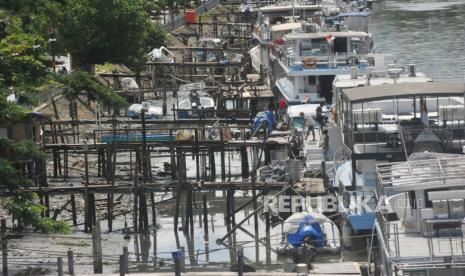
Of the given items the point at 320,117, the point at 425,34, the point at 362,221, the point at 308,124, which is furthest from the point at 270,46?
the point at 362,221

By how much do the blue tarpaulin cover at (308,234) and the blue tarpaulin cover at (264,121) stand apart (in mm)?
17504

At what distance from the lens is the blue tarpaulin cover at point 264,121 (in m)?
68.3

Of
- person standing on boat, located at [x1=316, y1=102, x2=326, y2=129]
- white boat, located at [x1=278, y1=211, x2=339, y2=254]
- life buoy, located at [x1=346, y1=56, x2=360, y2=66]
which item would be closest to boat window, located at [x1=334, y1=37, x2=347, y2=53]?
life buoy, located at [x1=346, y1=56, x2=360, y2=66]

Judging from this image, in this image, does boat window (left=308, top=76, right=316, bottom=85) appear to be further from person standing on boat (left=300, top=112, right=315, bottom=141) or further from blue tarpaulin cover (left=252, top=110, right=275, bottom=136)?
person standing on boat (left=300, top=112, right=315, bottom=141)

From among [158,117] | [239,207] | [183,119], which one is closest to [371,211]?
[239,207]

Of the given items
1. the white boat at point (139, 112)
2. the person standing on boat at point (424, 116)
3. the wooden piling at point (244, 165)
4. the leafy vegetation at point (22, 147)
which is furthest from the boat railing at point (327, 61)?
the leafy vegetation at point (22, 147)

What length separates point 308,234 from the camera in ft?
163

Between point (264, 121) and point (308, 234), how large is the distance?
18.3 meters

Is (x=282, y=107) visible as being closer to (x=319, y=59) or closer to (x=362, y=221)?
(x=319, y=59)

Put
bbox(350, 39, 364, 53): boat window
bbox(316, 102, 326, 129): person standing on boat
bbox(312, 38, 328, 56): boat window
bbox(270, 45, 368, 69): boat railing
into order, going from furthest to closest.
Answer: bbox(350, 39, 364, 53): boat window < bbox(312, 38, 328, 56): boat window < bbox(270, 45, 368, 69): boat railing < bbox(316, 102, 326, 129): person standing on boat

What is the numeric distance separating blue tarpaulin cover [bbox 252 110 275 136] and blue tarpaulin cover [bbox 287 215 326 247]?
689 inches

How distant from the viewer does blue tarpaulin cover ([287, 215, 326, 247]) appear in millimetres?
49500

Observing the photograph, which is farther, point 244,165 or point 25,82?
point 244,165

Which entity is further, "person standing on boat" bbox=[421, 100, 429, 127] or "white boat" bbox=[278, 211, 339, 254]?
"person standing on boat" bbox=[421, 100, 429, 127]
